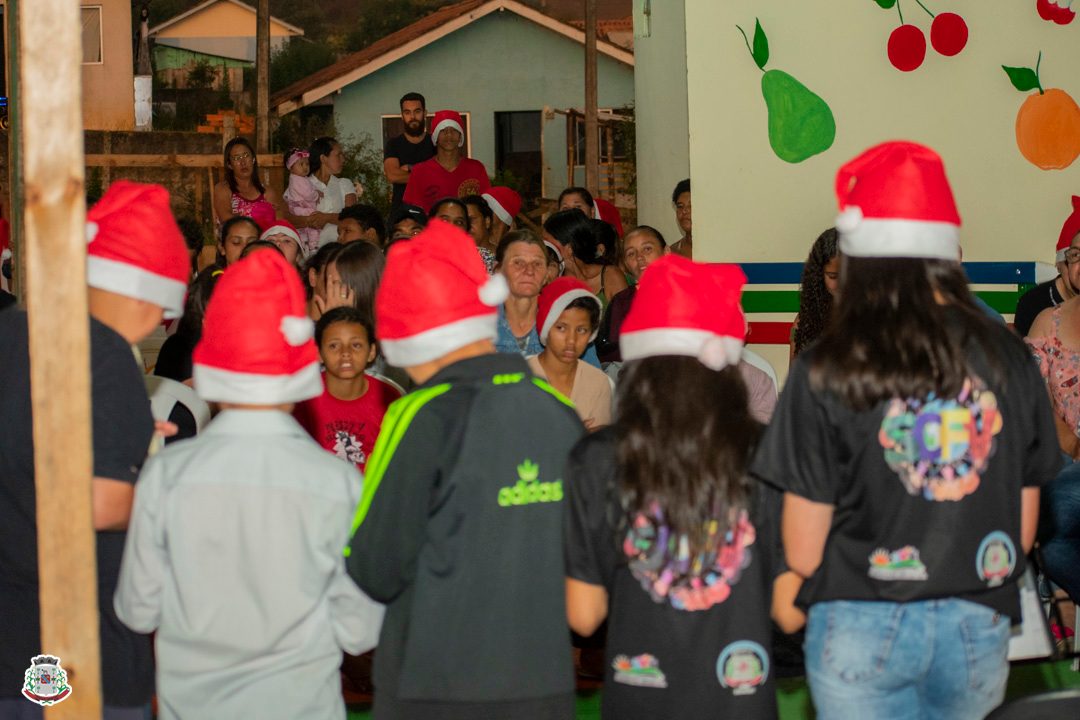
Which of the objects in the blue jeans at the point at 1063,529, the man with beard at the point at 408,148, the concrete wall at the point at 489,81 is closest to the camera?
the blue jeans at the point at 1063,529

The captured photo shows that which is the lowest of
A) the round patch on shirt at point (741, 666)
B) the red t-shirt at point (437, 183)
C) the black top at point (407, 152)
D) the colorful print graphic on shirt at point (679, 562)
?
the round patch on shirt at point (741, 666)

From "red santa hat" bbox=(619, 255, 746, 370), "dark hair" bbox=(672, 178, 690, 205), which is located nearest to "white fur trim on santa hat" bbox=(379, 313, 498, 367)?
"red santa hat" bbox=(619, 255, 746, 370)

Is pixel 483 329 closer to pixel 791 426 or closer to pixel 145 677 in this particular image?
pixel 791 426

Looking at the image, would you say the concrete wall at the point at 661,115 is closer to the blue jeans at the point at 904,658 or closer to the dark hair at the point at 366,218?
the dark hair at the point at 366,218

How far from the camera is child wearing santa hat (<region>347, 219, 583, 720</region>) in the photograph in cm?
299

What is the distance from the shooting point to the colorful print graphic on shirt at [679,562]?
2977 millimetres

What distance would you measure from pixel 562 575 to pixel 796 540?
552mm

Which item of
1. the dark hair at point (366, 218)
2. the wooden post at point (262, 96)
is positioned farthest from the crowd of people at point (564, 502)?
the wooden post at point (262, 96)

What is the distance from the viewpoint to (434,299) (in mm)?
3189

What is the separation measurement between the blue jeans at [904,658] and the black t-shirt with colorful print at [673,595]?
0.15 meters

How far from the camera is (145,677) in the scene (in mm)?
3271

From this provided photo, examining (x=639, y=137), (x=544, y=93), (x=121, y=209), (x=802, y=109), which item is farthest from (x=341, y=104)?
(x=121, y=209)

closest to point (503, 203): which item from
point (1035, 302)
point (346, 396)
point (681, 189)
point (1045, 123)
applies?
point (681, 189)

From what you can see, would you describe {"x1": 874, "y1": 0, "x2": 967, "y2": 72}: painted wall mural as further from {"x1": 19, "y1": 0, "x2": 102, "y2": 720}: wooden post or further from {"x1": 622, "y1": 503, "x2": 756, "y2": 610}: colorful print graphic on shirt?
{"x1": 19, "y1": 0, "x2": 102, "y2": 720}: wooden post
